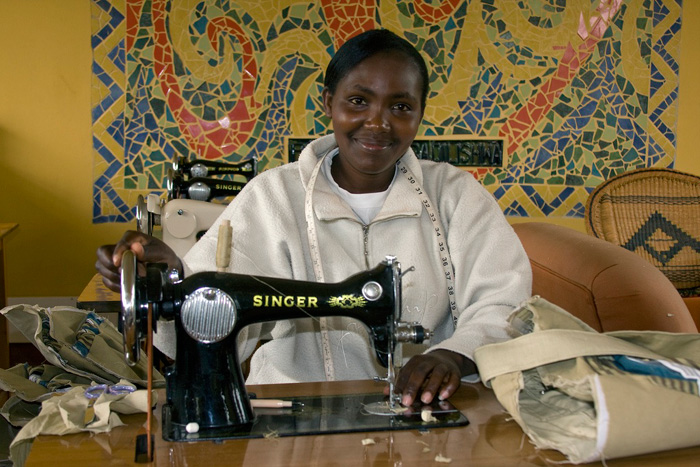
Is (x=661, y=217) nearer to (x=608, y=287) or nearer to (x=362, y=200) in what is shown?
(x=608, y=287)

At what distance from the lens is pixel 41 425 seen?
1.12 metres

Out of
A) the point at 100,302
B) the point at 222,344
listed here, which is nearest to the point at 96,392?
the point at 222,344

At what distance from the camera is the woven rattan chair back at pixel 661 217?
2887 millimetres

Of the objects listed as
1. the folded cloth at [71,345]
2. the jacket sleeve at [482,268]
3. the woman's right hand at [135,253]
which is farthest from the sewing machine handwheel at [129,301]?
the jacket sleeve at [482,268]

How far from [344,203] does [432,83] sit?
278 centimetres

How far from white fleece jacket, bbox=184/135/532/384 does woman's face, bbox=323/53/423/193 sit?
96mm

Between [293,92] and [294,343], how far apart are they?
9.16ft

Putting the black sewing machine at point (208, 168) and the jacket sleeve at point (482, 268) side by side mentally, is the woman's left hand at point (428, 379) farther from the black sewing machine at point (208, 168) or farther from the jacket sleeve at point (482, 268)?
the black sewing machine at point (208, 168)

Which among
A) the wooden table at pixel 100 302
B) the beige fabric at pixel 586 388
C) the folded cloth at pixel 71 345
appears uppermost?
the beige fabric at pixel 586 388

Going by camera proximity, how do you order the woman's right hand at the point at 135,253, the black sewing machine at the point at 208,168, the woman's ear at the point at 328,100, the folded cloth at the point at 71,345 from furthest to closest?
the black sewing machine at the point at 208,168 → the woman's ear at the point at 328,100 → the folded cloth at the point at 71,345 → the woman's right hand at the point at 135,253

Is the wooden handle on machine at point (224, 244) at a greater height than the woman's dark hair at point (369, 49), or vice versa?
the woman's dark hair at point (369, 49)

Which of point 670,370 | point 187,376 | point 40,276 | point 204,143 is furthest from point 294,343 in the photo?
point 40,276

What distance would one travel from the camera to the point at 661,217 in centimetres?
298

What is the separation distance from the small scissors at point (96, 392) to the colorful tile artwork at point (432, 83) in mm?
2935
